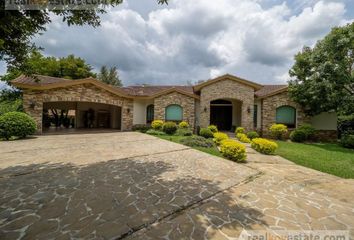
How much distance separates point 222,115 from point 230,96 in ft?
12.5

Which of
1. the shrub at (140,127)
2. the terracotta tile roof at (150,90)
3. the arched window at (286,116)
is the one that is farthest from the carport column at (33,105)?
the arched window at (286,116)

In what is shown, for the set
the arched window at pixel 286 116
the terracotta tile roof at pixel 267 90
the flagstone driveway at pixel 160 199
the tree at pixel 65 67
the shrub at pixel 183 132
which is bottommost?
the flagstone driveway at pixel 160 199

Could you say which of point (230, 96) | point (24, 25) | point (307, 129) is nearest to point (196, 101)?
point (230, 96)

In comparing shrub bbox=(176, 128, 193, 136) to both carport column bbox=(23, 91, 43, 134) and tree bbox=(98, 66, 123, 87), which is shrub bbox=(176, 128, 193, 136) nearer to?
carport column bbox=(23, 91, 43, 134)

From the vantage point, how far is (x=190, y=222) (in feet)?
11.2

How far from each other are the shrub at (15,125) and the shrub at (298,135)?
18.9m

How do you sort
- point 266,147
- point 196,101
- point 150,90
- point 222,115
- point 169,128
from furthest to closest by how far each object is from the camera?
point 150,90 < point 222,115 < point 196,101 < point 169,128 < point 266,147

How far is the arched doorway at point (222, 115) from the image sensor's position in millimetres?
20034

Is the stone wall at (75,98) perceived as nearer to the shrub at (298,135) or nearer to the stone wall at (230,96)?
the stone wall at (230,96)

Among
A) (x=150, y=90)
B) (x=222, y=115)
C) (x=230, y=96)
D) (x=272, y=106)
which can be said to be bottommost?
(x=222, y=115)

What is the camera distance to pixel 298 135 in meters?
15.0

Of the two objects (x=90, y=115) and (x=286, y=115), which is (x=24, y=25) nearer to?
(x=286, y=115)

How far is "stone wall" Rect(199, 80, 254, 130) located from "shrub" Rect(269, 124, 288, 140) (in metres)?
1.71

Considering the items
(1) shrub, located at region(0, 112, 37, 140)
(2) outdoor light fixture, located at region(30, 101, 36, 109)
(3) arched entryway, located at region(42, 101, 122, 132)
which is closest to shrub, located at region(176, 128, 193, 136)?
(3) arched entryway, located at region(42, 101, 122, 132)
